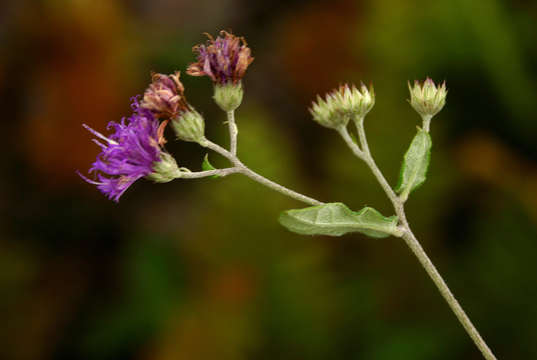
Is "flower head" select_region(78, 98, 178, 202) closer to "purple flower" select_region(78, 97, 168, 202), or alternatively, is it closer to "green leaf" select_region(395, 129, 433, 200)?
"purple flower" select_region(78, 97, 168, 202)

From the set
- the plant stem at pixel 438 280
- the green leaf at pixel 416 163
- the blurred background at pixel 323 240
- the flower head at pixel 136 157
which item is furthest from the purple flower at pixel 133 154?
the blurred background at pixel 323 240

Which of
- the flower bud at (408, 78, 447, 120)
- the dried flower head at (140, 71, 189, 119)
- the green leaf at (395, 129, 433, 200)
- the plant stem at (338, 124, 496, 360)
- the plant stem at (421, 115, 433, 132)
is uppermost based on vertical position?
the flower bud at (408, 78, 447, 120)

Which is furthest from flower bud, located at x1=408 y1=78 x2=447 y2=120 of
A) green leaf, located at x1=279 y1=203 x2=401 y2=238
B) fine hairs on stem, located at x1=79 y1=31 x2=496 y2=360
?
green leaf, located at x1=279 y1=203 x2=401 y2=238

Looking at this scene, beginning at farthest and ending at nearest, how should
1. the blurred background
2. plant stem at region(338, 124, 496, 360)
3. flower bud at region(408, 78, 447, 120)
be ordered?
the blurred background
flower bud at region(408, 78, 447, 120)
plant stem at region(338, 124, 496, 360)

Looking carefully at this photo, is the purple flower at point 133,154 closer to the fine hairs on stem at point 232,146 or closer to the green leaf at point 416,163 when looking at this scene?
the fine hairs on stem at point 232,146

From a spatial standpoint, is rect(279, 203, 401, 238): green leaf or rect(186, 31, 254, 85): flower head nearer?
rect(279, 203, 401, 238): green leaf

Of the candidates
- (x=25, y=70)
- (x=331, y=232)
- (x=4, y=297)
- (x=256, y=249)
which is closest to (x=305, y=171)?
(x=256, y=249)

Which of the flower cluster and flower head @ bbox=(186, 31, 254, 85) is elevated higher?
flower head @ bbox=(186, 31, 254, 85)

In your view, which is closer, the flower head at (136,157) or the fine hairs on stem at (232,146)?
the fine hairs on stem at (232,146)

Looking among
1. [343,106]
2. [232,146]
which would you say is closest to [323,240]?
[343,106]
